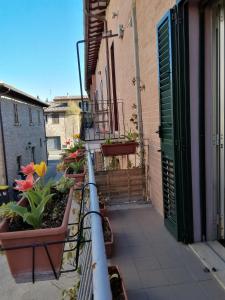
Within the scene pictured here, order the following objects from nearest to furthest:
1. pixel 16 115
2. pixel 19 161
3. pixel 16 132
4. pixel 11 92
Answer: pixel 11 92, pixel 16 132, pixel 16 115, pixel 19 161

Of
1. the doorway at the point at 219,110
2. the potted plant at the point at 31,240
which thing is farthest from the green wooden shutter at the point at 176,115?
the potted plant at the point at 31,240

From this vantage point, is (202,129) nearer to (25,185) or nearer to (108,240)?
(108,240)

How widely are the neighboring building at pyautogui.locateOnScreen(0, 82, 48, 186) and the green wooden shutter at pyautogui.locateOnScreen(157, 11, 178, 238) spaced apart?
36.9 feet

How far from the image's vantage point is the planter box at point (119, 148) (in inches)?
165

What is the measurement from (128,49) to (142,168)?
2125mm

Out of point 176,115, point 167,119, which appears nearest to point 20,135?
point 167,119

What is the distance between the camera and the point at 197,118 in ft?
8.29

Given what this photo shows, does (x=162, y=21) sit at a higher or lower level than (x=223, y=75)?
higher

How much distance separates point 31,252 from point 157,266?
53.8 inches

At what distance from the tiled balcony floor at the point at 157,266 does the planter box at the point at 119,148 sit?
3.66 feet

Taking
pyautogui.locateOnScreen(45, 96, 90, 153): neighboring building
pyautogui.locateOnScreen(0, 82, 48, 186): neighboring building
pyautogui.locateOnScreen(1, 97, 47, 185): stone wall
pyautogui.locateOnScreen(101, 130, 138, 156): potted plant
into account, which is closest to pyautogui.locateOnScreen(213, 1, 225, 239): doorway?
pyautogui.locateOnScreen(101, 130, 138, 156): potted plant

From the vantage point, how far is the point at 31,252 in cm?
144

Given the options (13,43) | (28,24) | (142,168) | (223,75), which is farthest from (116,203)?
(13,43)

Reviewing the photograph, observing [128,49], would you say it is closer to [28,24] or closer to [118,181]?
[118,181]
